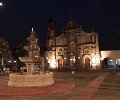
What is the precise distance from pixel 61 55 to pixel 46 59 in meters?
5.07

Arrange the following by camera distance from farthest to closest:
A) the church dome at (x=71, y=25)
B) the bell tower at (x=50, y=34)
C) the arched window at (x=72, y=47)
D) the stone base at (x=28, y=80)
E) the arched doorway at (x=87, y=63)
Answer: the bell tower at (x=50, y=34) → the church dome at (x=71, y=25) → the arched window at (x=72, y=47) → the arched doorway at (x=87, y=63) → the stone base at (x=28, y=80)

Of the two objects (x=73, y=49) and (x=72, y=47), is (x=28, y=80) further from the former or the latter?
(x=72, y=47)

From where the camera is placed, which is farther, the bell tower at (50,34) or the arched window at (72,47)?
the bell tower at (50,34)

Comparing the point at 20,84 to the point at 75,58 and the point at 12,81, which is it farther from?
the point at 75,58

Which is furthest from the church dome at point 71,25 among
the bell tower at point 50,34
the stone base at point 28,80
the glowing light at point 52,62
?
the stone base at point 28,80

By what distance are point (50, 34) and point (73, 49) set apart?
33.4 ft

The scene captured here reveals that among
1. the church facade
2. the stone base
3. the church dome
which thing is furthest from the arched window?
the stone base

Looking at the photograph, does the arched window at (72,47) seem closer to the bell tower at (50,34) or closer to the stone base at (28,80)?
the bell tower at (50,34)

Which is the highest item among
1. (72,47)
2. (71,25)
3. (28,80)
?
(71,25)

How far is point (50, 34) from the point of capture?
58344mm

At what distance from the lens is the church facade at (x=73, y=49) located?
160ft

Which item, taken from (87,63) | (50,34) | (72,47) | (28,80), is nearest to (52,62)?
(72,47)

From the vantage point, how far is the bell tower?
5656 cm

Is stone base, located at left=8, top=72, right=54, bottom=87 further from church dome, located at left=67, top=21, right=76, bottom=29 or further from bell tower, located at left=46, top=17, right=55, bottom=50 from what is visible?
bell tower, located at left=46, top=17, right=55, bottom=50
